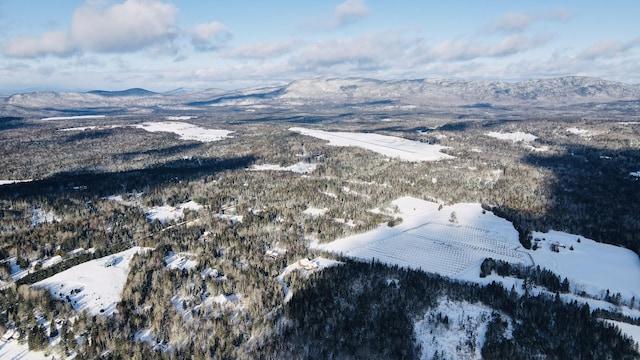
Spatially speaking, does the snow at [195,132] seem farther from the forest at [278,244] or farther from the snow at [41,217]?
the snow at [41,217]

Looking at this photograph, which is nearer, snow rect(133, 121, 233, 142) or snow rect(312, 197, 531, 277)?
snow rect(312, 197, 531, 277)

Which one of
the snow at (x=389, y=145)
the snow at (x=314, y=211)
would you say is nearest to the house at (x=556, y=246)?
the snow at (x=314, y=211)

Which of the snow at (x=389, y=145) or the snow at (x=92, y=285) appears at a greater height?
the snow at (x=92, y=285)

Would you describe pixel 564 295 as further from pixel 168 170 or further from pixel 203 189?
pixel 168 170

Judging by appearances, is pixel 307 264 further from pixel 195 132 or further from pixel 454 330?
pixel 195 132

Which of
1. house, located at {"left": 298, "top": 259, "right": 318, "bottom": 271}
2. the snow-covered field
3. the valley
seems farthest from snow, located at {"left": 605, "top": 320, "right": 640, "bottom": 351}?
house, located at {"left": 298, "top": 259, "right": 318, "bottom": 271}

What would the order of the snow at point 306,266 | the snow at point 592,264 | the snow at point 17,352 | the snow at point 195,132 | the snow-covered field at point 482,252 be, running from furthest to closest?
the snow at point 195,132, the snow-covered field at point 482,252, the snow at point 592,264, the snow at point 306,266, the snow at point 17,352

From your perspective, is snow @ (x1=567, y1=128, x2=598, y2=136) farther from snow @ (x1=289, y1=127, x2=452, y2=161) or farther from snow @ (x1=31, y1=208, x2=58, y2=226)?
snow @ (x1=31, y1=208, x2=58, y2=226)
